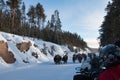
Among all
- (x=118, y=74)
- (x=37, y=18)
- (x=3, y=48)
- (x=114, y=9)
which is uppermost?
(x=37, y=18)

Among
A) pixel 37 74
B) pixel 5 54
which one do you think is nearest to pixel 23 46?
pixel 5 54

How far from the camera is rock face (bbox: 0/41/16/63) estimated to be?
4916cm

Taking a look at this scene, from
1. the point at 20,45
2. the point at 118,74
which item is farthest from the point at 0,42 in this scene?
the point at 118,74

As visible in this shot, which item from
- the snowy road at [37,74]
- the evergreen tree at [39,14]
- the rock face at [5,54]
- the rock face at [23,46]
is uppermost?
the evergreen tree at [39,14]

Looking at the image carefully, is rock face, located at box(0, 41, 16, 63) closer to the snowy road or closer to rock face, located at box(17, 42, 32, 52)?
rock face, located at box(17, 42, 32, 52)

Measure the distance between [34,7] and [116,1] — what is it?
60.8 metres

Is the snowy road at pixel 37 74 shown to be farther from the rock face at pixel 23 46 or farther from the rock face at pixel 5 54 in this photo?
the rock face at pixel 23 46

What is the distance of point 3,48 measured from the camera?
5081cm

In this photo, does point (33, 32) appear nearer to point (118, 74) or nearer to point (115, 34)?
point (115, 34)

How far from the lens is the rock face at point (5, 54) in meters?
49.2

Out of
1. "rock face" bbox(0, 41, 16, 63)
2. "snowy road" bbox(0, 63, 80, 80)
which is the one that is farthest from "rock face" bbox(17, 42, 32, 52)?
"snowy road" bbox(0, 63, 80, 80)

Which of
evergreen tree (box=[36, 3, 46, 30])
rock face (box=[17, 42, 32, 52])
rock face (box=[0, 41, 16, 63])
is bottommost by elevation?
rock face (box=[0, 41, 16, 63])

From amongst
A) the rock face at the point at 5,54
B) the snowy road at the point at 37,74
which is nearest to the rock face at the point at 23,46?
the rock face at the point at 5,54

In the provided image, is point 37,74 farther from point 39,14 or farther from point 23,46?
point 39,14
